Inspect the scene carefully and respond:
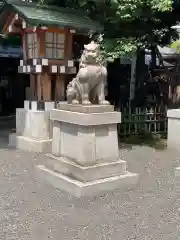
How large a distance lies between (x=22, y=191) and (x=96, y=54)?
265 cm

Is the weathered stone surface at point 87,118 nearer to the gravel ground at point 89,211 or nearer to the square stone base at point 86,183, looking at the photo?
the square stone base at point 86,183

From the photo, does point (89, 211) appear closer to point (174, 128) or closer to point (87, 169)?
point (87, 169)

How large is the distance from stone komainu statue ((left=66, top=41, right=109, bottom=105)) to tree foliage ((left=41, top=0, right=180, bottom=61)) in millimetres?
2318

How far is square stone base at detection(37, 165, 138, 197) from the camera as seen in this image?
217 inches

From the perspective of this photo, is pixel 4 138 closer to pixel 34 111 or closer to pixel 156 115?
pixel 34 111

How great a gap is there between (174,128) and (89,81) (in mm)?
4175

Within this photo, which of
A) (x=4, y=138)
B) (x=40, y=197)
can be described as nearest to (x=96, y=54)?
(x=40, y=197)

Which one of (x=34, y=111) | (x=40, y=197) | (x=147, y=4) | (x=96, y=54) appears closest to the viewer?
(x=40, y=197)

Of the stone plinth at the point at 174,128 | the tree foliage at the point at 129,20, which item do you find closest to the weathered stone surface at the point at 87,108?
the tree foliage at the point at 129,20

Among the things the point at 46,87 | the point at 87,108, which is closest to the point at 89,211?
the point at 87,108

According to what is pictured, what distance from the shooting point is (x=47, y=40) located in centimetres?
888

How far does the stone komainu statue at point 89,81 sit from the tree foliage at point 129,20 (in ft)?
7.60

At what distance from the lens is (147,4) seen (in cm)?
814

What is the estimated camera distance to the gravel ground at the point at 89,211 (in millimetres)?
4176
